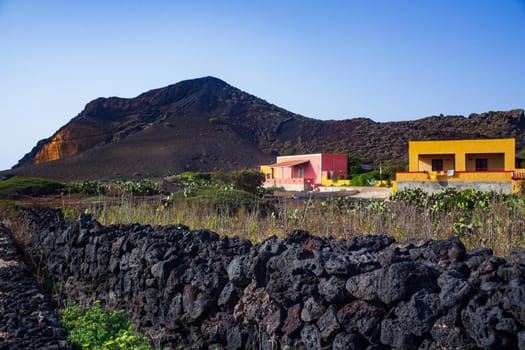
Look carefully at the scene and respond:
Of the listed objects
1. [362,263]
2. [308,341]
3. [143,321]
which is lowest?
[143,321]

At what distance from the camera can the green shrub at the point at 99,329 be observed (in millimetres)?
4566

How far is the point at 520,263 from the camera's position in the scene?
320 centimetres

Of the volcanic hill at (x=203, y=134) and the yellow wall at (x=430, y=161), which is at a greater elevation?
the volcanic hill at (x=203, y=134)

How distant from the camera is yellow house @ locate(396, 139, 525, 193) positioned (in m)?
24.1

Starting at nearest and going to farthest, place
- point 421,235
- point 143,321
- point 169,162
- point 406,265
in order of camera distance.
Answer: point 406,265, point 143,321, point 421,235, point 169,162

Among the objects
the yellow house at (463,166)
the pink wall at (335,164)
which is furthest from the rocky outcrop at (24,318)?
the pink wall at (335,164)

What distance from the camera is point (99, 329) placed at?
16.7 feet

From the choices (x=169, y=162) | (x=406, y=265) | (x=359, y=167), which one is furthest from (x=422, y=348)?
(x=169, y=162)

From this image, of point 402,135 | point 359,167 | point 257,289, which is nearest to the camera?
point 257,289

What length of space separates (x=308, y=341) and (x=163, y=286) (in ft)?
6.27

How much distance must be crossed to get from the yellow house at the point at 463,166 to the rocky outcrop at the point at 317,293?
20468 millimetres

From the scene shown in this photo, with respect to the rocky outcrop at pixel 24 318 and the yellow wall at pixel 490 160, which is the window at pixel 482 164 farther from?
the rocky outcrop at pixel 24 318

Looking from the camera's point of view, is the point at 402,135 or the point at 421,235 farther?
the point at 402,135

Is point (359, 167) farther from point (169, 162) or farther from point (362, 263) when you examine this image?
point (362, 263)
